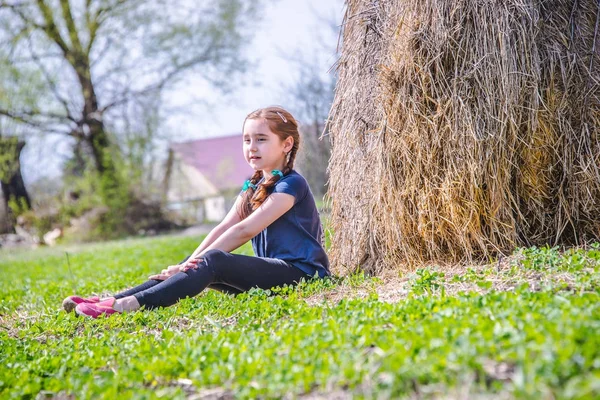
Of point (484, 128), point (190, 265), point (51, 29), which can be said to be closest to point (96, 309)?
point (190, 265)

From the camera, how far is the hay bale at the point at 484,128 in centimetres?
434

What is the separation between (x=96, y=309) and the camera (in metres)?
4.06

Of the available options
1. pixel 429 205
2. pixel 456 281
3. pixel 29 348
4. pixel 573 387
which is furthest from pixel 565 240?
pixel 29 348

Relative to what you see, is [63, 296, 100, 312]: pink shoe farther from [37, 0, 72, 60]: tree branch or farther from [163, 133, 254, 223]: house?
[37, 0, 72, 60]: tree branch

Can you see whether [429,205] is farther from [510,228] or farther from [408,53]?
[408,53]

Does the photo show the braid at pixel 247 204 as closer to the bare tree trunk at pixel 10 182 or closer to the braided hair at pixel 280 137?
the braided hair at pixel 280 137

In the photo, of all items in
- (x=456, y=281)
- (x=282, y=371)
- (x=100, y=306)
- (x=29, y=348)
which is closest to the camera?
(x=282, y=371)

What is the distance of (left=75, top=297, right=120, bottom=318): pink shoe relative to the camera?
405 cm

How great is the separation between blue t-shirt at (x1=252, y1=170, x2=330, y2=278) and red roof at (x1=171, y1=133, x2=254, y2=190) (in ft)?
61.1

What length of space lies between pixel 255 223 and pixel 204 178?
102 ft

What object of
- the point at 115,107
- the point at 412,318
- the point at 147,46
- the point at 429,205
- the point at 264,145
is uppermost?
the point at 147,46

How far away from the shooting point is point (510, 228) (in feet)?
14.3

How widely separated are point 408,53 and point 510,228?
151 centimetres

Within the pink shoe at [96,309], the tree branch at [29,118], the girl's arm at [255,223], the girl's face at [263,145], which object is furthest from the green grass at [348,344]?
the tree branch at [29,118]
